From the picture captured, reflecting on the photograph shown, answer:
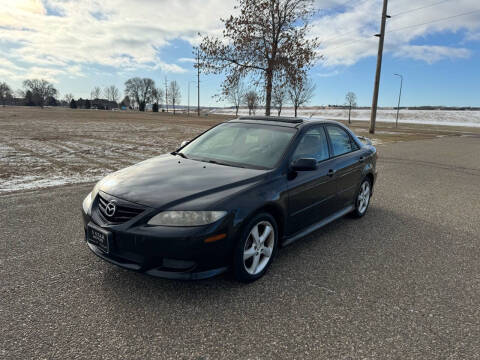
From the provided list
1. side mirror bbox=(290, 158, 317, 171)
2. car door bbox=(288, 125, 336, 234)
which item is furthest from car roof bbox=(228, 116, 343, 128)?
side mirror bbox=(290, 158, 317, 171)

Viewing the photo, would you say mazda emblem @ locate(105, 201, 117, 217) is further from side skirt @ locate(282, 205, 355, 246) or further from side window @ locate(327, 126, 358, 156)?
side window @ locate(327, 126, 358, 156)

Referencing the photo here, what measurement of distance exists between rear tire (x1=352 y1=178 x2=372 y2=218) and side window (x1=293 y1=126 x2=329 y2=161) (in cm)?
114

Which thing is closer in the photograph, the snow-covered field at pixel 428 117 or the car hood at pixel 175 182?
the car hood at pixel 175 182

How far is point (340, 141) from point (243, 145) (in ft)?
5.16

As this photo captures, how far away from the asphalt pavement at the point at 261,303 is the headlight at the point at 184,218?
679 mm

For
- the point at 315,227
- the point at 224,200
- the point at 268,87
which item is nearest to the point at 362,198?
the point at 315,227

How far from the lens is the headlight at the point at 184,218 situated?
2711mm

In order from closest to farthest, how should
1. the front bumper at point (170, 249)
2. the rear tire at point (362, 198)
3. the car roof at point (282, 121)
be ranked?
the front bumper at point (170, 249), the car roof at point (282, 121), the rear tire at point (362, 198)

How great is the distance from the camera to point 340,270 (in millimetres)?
3506

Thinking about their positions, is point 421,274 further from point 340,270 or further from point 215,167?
point 215,167

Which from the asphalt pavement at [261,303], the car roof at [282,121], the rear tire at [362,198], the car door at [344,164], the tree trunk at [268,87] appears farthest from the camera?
the tree trunk at [268,87]

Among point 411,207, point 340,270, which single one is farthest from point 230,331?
point 411,207

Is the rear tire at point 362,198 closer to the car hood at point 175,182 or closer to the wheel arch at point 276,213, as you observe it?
the wheel arch at point 276,213

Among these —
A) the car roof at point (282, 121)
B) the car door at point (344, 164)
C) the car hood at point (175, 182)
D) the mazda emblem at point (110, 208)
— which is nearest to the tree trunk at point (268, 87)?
the car door at point (344, 164)
